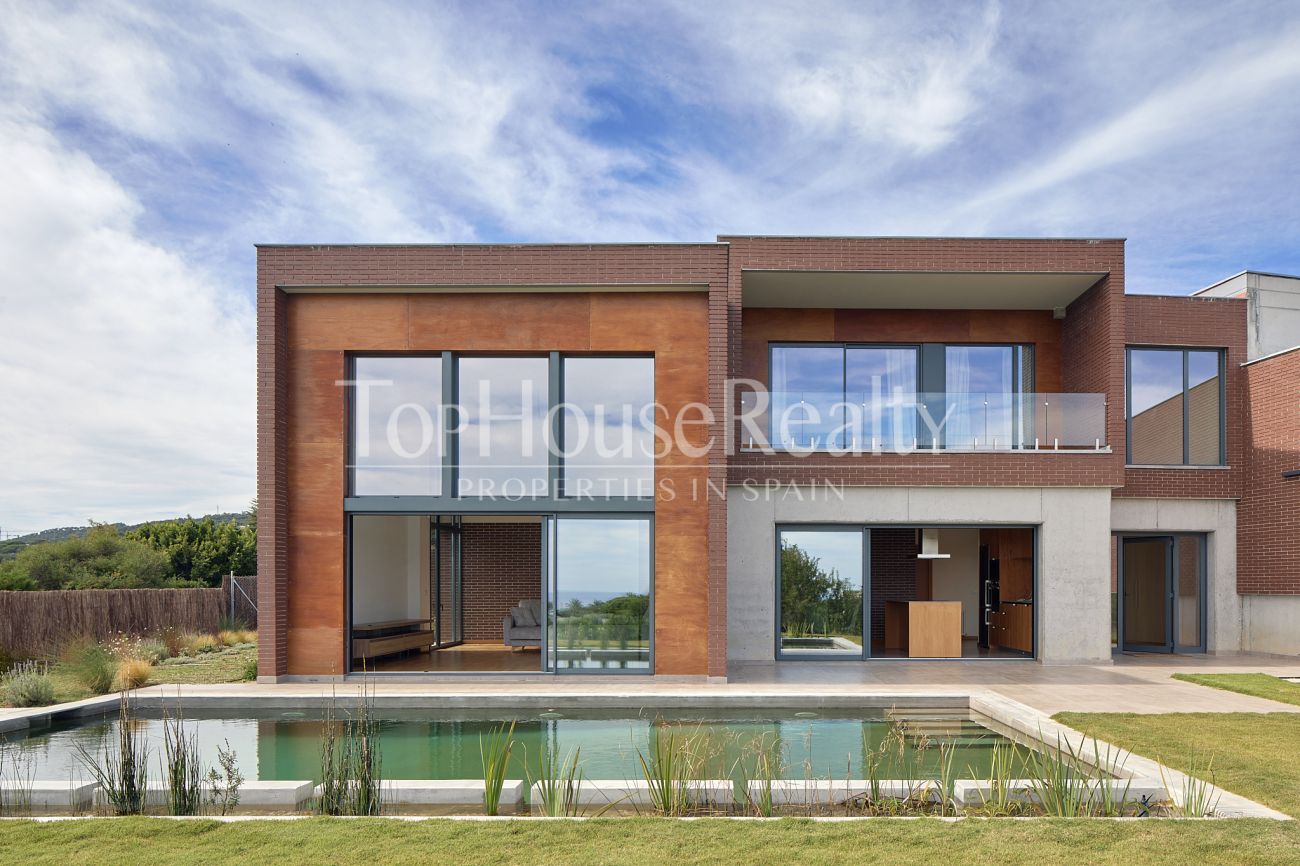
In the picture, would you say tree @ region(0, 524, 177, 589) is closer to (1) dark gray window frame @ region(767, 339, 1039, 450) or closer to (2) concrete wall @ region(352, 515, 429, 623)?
(2) concrete wall @ region(352, 515, 429, 623)

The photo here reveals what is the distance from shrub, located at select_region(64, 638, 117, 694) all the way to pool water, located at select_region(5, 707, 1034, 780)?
4.57 ft

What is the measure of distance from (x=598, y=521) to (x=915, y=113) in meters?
9.16

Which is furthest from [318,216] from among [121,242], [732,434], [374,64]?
[732,434]

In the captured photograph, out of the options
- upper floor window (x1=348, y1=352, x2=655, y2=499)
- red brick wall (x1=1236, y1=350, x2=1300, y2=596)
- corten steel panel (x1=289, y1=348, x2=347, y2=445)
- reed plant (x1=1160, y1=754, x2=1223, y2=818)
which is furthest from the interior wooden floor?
red brick wall (x1=1236, y1=350, x2=1300, y2=596)

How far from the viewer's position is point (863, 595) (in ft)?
44.5

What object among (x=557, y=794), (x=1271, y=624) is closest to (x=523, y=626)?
(x=557, y=794)

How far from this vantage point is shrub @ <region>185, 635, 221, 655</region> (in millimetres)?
15625

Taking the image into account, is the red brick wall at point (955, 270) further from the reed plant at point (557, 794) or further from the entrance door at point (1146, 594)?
the reed plant at point (557, 794)

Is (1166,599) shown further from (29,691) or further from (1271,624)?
(29,691)

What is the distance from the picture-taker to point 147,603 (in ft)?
57.3

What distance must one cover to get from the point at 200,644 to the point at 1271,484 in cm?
1833

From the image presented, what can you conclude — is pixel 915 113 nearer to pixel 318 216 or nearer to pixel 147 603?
pixel 318 216

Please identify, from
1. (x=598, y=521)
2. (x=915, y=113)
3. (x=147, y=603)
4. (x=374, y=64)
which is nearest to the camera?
(x=598, y=521)

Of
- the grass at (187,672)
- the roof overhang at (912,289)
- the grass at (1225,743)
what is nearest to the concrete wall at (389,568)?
the grass at (187,672)
